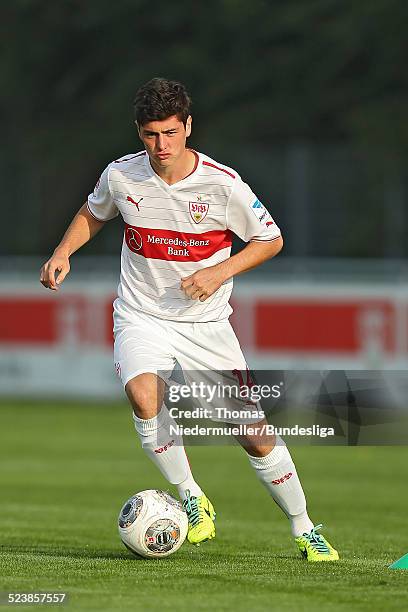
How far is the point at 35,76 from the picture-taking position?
2616 centimetres

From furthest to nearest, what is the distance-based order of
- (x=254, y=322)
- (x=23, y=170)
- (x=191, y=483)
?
(x=23, y=170) < (x=254, y=322) < (x=191, y=483)

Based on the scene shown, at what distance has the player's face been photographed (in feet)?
25.5

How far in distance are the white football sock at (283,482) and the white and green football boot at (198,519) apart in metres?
0.37

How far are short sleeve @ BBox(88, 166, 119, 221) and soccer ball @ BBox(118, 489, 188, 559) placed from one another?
1.48 metres

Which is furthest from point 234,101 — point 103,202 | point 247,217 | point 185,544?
point 247,217

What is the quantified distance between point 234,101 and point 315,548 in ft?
56.8

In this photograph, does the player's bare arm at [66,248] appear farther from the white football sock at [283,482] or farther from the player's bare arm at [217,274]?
the white football sock at [283,482]

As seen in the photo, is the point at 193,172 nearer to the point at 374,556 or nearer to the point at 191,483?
the point at 191,483

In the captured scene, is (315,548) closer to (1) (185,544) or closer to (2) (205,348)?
(2) (205,348)

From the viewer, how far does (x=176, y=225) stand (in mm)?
8102

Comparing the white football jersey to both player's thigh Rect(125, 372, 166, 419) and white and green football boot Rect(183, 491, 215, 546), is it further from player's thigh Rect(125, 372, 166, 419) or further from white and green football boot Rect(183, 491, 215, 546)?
white and green football boot Rect(183, 491, 215, 546)

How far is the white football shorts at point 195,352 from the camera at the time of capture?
8.12 meters

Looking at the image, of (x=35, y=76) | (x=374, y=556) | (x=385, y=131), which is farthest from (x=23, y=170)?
(x=374, y=556)

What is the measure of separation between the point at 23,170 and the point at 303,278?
6523 millimetres
